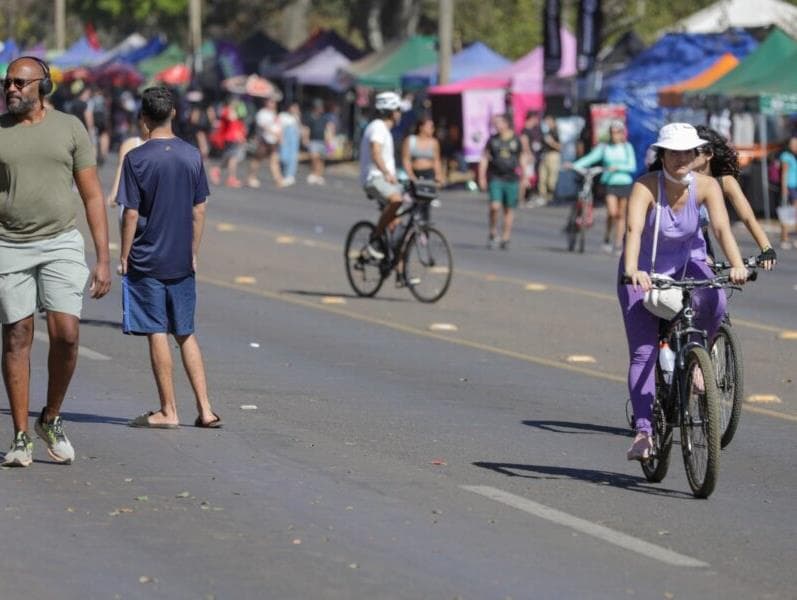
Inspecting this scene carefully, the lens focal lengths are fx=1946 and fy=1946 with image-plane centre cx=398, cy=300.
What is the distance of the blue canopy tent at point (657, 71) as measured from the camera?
35.0 m

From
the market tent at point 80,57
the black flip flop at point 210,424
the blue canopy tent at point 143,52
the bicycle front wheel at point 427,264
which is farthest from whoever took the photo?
the market tent at point 80,57

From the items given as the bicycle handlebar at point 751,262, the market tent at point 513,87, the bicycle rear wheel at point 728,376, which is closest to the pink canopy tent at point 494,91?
the market tent at point 513,87

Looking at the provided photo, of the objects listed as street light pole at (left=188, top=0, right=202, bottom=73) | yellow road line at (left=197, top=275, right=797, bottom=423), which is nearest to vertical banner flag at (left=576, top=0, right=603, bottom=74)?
yellow road line at (left=197, top=275, right=797, bottom=423)

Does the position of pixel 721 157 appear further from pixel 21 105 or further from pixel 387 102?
pixel 387 102

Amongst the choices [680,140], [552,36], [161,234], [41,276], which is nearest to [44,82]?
[41,276]

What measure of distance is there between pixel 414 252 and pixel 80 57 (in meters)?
61.9

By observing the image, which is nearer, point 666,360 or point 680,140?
point 680,140

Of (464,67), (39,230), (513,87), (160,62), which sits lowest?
(39,230)

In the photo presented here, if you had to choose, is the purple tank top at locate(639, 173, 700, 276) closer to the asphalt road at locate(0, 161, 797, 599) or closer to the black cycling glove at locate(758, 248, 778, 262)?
the black cycling glove at locate(758, 248, 778, 262)

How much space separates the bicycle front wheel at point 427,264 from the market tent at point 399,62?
3089 cm

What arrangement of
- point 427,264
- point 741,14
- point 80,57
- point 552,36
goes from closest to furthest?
point 427,264
point 552,36
point 741,14
point 80,57

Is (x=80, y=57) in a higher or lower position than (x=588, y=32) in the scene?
higher

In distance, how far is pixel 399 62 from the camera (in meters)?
50.2

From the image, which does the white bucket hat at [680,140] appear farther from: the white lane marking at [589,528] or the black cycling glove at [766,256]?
→ the white lane marking at [589,528]
